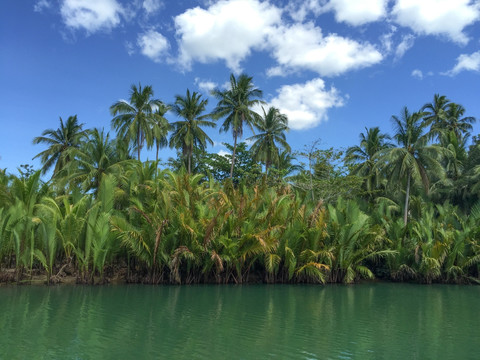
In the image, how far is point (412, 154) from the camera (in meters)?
29.3

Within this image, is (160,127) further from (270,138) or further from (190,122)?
(270,138)

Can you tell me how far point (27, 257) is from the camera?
16.9m

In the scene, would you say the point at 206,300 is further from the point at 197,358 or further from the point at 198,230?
the point at 197,358

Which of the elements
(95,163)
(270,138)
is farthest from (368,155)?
(95,163)

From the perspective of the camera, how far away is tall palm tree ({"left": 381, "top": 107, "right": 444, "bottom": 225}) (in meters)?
28.2

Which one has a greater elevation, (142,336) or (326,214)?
(326,214)

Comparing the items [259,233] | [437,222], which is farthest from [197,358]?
[437,222]

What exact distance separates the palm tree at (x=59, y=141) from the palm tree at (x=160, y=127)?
701cm

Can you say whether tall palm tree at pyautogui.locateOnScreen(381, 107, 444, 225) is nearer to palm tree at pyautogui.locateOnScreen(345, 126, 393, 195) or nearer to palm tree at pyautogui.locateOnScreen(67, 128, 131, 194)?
palm tree at pyautogui.locateOnScreen(345, 126, 393, 195)

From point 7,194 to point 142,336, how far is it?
13.8 m

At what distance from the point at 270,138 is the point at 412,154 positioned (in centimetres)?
1642

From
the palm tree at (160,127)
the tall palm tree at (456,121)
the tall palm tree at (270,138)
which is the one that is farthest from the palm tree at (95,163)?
the tall palm tree at (456,121)

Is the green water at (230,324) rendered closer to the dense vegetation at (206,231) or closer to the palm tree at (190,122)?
the dense vegetation at (206,231)

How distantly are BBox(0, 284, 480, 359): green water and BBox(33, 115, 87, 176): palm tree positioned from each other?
23.4m
